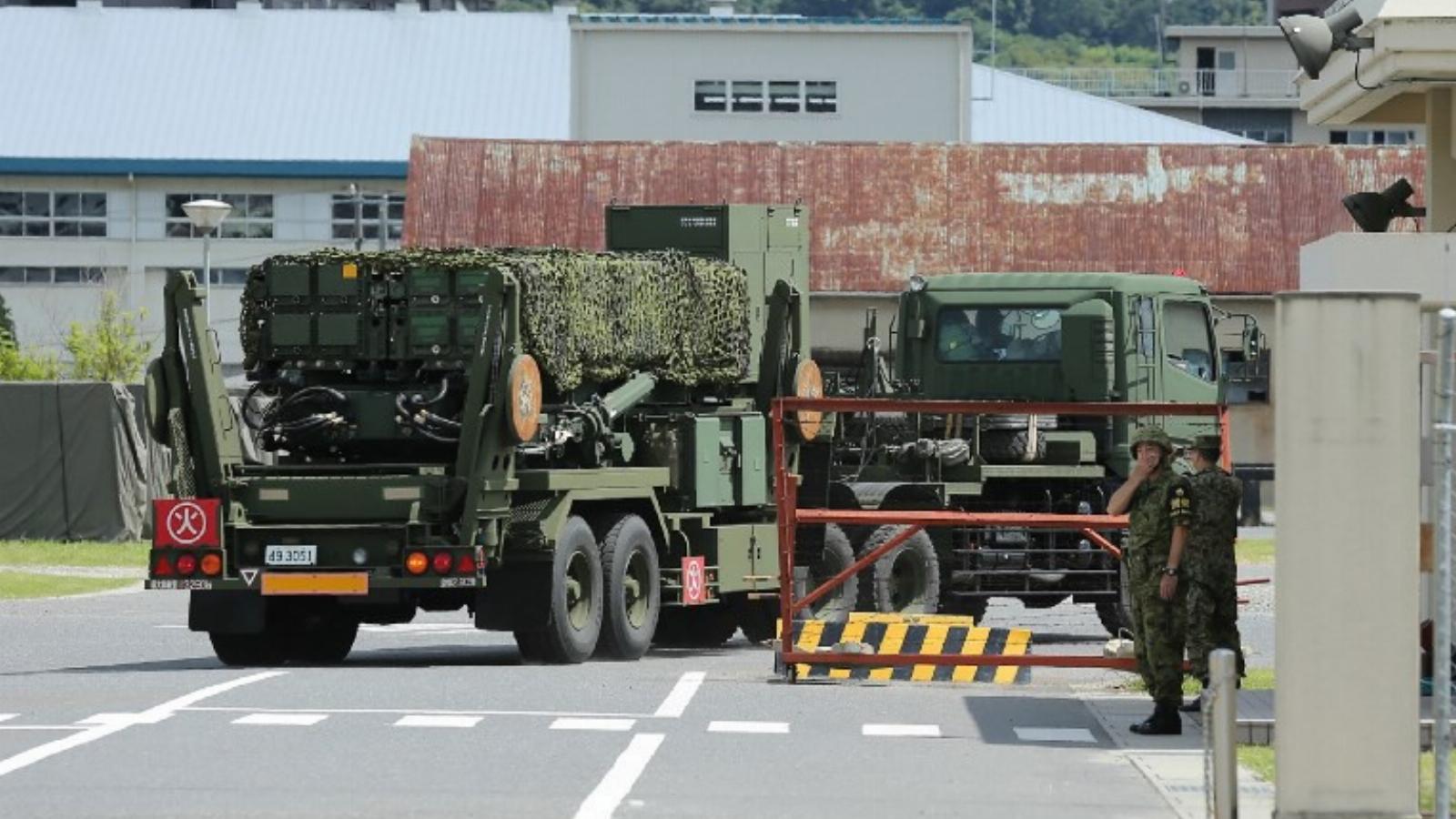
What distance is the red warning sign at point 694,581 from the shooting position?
81.4 ft

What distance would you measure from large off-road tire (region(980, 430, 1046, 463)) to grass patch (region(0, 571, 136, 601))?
1142 cm

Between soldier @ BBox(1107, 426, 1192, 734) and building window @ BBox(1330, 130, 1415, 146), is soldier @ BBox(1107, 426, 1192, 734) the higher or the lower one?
the lower one

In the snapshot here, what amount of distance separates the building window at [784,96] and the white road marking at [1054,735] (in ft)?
222

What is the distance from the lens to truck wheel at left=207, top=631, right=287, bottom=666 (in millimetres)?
23469

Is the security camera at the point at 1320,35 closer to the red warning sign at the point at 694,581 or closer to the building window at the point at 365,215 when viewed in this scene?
the red warning sign at the point at 694,581

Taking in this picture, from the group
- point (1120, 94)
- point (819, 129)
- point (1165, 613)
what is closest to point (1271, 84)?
point (1120, 94)

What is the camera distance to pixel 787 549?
21.5 meters

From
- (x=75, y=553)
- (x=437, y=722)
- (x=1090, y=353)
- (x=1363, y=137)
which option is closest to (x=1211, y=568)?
(x=437, y=722)

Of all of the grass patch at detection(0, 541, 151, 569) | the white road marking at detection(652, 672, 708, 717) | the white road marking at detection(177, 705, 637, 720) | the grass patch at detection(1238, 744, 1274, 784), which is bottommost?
the grass patch at detection(0, 541, 151, 569)

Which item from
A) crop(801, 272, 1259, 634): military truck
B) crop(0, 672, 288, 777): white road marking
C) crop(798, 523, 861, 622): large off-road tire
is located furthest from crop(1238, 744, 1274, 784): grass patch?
crop(801, 272, 1259, 634): military truck

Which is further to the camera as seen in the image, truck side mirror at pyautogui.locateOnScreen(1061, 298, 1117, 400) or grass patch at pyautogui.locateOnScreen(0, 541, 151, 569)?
grass patch at pyautogui.locateOnScreen(0, 541, 151, 569)

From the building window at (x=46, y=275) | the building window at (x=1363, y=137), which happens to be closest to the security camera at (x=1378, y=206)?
the building window at (x=46, y=275)

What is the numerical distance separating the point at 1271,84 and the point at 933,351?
107 m

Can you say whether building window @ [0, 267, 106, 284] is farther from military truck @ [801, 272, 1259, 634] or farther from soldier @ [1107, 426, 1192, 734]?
soldier @ [1107, 426, 1192, 734]
